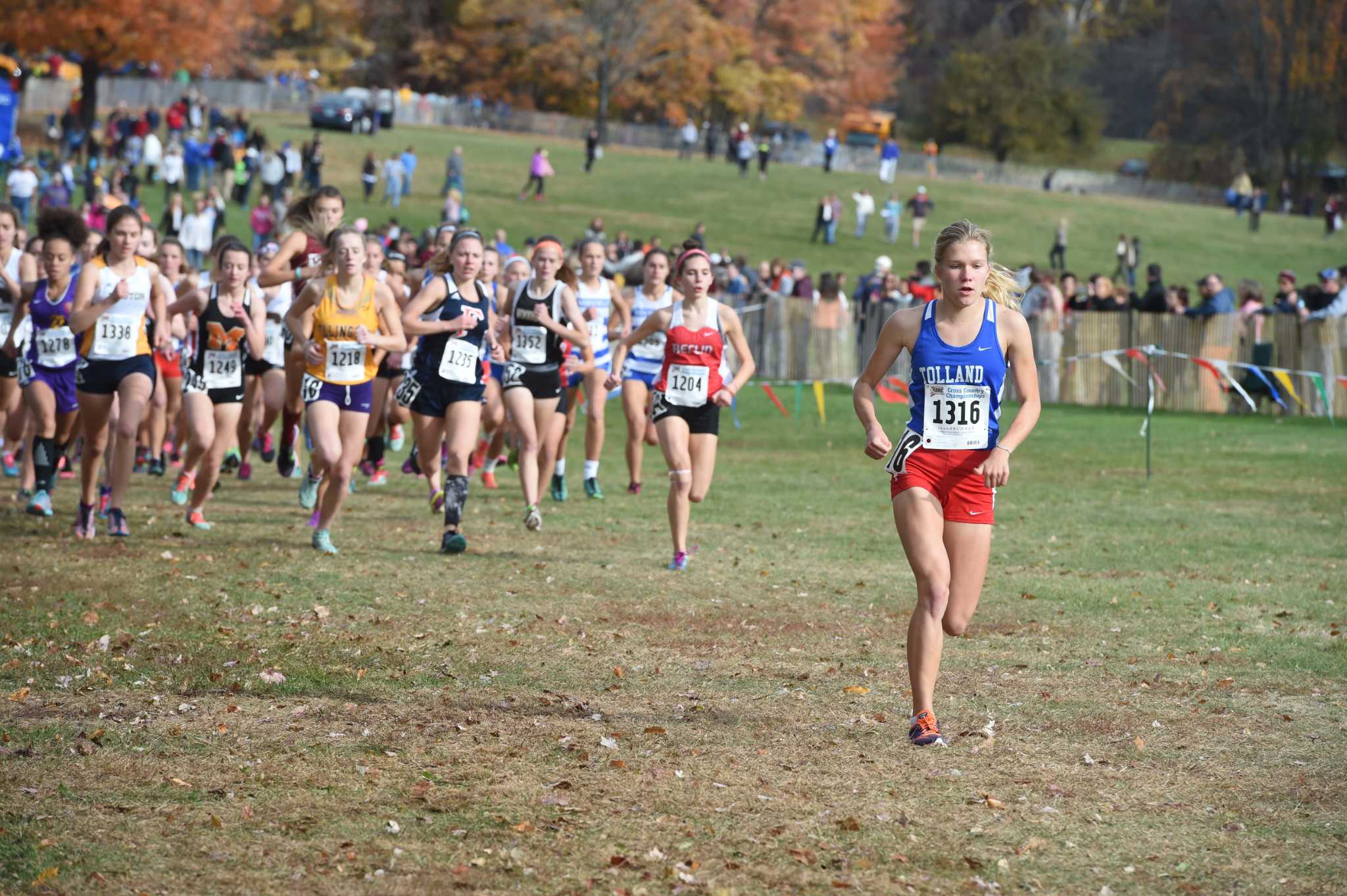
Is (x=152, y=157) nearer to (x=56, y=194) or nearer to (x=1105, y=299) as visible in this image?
(x=56, y=194)

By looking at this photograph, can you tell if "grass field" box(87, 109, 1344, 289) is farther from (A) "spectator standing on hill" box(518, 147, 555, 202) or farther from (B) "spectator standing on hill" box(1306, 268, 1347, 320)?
(B) "spectator standing on hill" box(1306, 268, 1347, 320)

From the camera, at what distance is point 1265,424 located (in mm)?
22078

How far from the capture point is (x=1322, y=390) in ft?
69.2

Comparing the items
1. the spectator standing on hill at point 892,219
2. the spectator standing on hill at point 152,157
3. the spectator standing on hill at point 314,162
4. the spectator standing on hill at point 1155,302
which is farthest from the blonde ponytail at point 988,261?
the spectator standing on hill at point 892,219

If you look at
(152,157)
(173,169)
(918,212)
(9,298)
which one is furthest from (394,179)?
(9,298)

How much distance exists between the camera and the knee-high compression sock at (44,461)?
41.1 feet

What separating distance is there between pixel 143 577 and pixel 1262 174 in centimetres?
7233

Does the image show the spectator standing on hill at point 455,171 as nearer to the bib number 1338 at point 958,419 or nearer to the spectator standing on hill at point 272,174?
the spectator standing on hill at point 272,174

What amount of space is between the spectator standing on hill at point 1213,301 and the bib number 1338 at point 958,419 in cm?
1878

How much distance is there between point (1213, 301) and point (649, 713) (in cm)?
1938

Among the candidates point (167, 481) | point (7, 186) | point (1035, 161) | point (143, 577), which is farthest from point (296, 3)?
point (143, 577)

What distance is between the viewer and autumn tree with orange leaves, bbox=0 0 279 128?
2039 inches

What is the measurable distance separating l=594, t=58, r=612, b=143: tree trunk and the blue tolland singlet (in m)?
62.0

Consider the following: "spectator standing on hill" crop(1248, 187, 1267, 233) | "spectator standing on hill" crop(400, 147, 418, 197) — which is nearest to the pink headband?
"spectator standing on hill" crop(400, 147, 418, 197)
